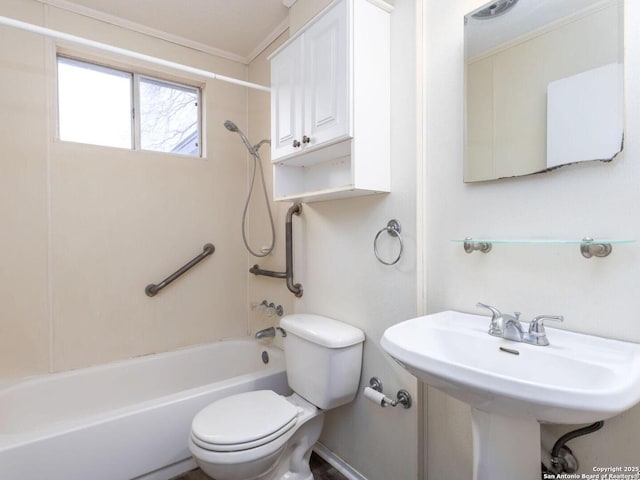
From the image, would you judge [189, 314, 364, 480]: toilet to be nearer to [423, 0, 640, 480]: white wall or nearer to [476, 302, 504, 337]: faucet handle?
[423, 0, 640, 480]: white wall

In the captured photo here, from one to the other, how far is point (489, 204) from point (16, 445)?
1985 mm

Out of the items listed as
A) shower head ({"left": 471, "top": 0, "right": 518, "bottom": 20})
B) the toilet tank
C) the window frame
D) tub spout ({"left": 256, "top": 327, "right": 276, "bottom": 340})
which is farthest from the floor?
shower head ({"left": 471, "top": 0, "right": 518, "bottom": 20})

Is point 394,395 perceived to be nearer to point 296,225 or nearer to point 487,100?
point 296,225

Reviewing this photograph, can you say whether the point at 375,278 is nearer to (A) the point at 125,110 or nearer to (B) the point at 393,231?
(B) the point at 393,231

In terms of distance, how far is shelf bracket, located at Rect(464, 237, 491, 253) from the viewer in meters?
1.14

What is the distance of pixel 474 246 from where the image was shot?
1165mm

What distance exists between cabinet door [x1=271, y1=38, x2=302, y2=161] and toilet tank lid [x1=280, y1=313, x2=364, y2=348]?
84 centimetres

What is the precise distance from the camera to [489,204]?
1.15 m

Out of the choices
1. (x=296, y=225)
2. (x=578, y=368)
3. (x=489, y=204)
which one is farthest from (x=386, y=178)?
(x=578, y=368)

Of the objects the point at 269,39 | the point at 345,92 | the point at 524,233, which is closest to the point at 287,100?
the point at 345,92

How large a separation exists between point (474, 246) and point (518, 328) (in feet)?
1.01

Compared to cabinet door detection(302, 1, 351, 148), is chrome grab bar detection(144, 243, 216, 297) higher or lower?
lower

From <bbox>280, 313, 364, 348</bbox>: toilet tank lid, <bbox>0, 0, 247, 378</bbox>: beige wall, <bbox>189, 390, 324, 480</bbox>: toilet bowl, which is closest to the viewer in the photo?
<bbox>189, 390, 324, 480</bbox>: toilet bowl

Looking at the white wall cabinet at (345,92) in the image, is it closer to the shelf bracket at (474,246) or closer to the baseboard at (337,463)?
the shelf bracket at (474,246)
